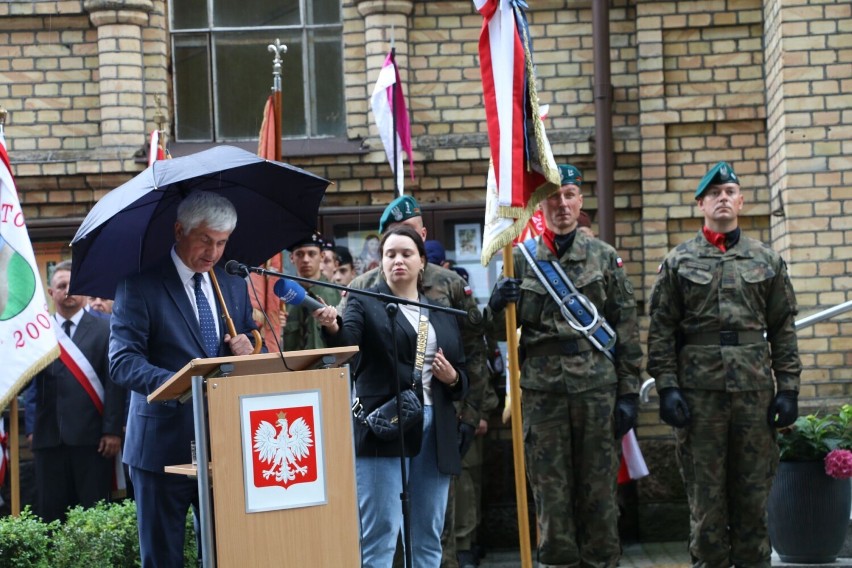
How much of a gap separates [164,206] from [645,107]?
484 centimetres

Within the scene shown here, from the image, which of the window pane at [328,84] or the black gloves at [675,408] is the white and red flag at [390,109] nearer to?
the window pane at [328,84]

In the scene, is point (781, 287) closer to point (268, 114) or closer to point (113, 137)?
point (268, 114)

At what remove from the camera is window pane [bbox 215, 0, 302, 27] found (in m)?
9.56

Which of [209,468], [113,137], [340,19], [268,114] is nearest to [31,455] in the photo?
[113,137]

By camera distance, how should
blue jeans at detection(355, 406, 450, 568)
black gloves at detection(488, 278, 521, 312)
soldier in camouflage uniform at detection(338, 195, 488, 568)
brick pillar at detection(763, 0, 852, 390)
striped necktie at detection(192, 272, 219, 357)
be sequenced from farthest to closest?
brick pillar at detection(763, 0, 852, 390)
soldier in camouflage uniform at detection(338, 195, 488, 568)
black gloves at detection(488, 278, 521, 312)
blue jeans at detection(355, 406, 450, 568)
striped necktie at detection(192, 272, 219, 357)

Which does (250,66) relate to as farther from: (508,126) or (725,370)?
(725,370)

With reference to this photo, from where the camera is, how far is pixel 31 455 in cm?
889

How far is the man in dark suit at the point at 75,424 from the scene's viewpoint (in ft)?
26.1

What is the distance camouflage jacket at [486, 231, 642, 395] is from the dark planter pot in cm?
133

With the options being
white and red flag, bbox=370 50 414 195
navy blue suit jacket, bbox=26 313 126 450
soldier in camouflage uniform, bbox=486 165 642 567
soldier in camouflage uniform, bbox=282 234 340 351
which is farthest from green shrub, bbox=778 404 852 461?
navy blue suit jacket, bbox=26 313 126 450

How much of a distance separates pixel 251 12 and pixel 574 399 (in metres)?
4.53

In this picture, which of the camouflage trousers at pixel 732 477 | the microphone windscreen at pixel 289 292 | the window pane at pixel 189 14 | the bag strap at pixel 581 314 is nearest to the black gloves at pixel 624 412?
the bag strap at pixel 581 314

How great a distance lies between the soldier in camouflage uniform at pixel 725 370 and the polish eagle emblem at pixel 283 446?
9.11 ft

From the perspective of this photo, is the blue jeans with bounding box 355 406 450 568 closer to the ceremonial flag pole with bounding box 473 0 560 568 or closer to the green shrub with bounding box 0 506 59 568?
the ceremonial flag pole with bounding box 473 0 560 568
